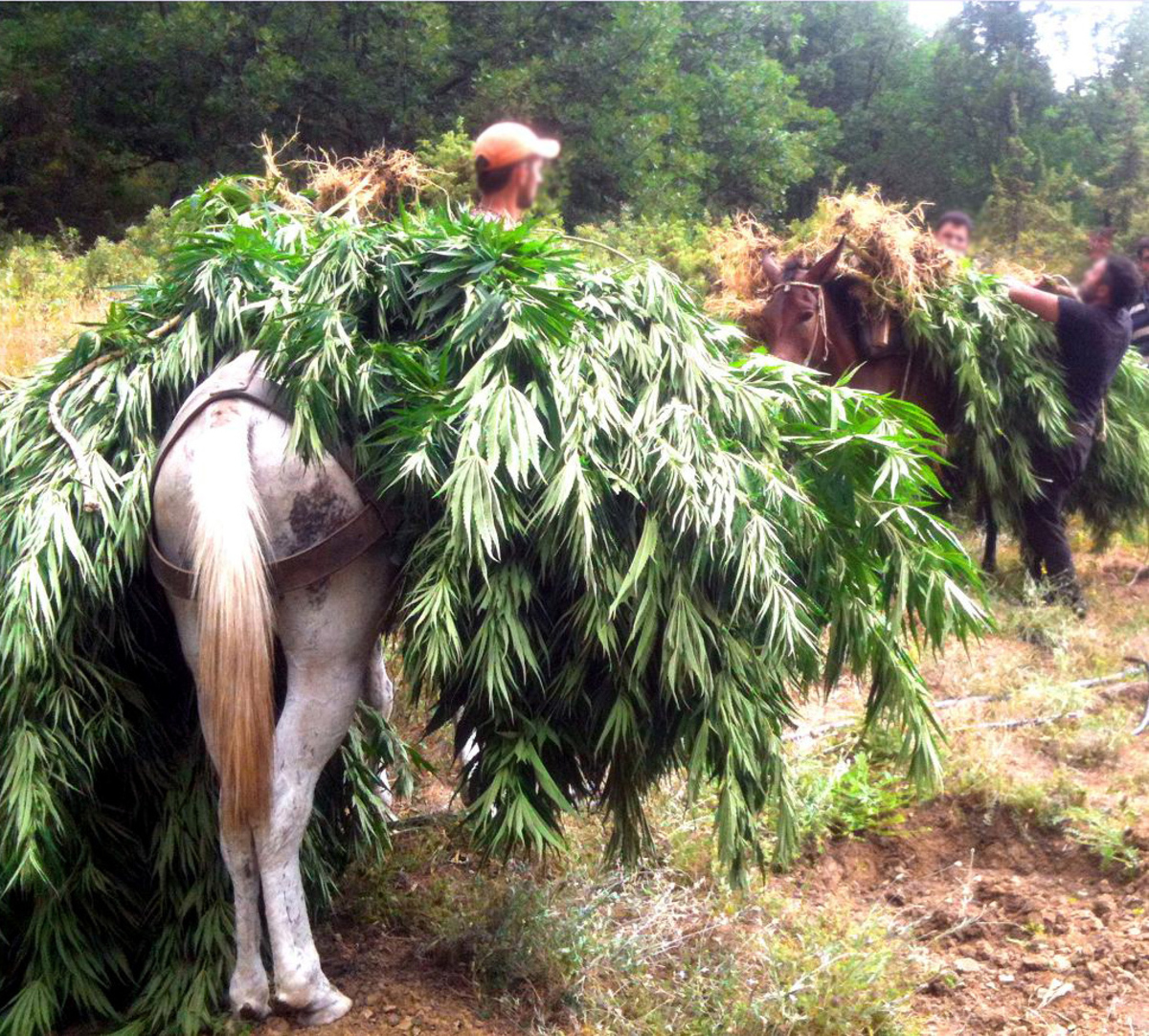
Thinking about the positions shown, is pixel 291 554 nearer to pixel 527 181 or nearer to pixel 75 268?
pixel 527 181

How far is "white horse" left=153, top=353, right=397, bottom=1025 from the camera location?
Answer: 254 cm

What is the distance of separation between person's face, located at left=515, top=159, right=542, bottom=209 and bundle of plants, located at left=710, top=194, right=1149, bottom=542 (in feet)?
9.68

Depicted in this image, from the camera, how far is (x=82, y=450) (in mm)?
2852

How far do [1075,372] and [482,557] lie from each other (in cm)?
532

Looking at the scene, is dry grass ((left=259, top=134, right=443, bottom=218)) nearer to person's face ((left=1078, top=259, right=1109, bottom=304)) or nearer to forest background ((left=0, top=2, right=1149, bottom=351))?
person's face ((left=1078, top=259, right=1109, bottom=304))

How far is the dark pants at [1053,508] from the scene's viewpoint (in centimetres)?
669

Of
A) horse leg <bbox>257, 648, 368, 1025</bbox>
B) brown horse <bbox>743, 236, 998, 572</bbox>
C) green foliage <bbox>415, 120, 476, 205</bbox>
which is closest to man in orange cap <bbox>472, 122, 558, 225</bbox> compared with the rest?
horse leg <bbox>257, 648, 368, 1025</bbox>

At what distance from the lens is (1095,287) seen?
6.50 meters

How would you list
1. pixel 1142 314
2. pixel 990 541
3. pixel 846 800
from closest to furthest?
pixel 846 800 → pixel 990 541 → pixel 1142 314

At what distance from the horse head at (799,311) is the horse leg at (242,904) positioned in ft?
13.0

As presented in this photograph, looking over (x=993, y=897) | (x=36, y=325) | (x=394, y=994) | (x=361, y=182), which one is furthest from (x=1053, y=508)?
(x=36, y=325)

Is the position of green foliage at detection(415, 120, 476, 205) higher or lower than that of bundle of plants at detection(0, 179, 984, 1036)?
higher

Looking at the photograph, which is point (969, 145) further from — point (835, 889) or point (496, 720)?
point (496, 720)

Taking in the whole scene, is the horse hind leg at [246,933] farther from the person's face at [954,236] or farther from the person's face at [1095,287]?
the person's face at [954,236]
